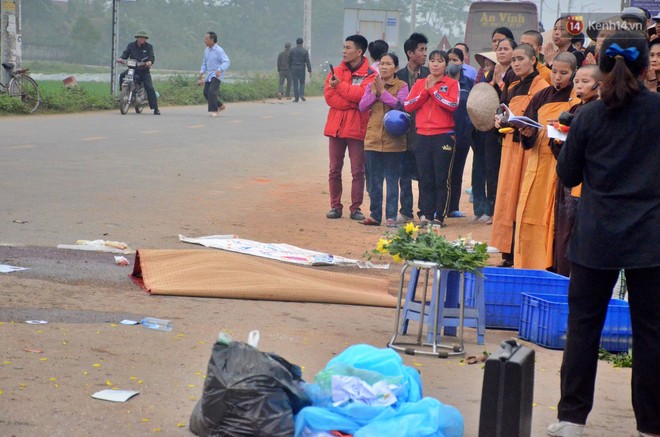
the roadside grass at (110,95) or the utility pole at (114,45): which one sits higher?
the utility pole at (114,45)

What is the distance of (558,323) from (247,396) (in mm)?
3166

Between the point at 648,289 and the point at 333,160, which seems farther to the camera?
the point at 333,160

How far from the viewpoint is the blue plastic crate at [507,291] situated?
26.5 feet

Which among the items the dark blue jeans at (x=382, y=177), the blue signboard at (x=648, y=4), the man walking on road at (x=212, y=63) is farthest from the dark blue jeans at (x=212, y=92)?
the blue signboard at (x=648, y=4)

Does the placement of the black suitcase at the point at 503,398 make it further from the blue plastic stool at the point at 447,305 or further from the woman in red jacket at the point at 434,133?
the woman in red jacket at the point at 434,133

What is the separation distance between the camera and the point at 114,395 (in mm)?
5516

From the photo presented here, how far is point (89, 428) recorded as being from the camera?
5043 mm

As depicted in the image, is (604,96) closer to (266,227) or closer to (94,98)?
(266,227)

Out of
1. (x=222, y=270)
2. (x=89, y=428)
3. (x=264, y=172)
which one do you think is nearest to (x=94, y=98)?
(x=264, y=172)

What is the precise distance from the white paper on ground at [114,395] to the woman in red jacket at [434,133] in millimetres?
7321

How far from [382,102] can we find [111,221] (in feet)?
11.1

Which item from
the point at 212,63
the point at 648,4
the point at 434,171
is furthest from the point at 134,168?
the point at 212,63

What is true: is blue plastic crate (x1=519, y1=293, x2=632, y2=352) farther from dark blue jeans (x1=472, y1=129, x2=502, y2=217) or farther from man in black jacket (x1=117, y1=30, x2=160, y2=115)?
man in black jacket (x1=117, y1=30, x2=160, y2=115)

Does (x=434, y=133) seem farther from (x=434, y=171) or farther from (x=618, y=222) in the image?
(x=618, y=222)
